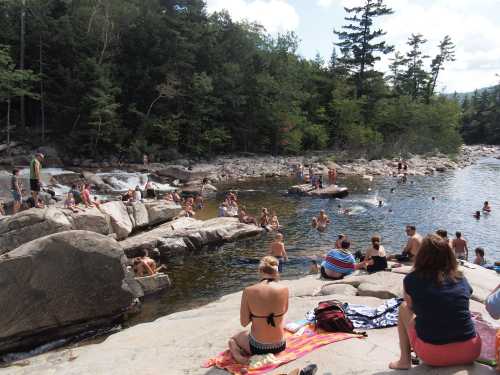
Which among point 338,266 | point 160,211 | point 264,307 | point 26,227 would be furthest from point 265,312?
point 160,211

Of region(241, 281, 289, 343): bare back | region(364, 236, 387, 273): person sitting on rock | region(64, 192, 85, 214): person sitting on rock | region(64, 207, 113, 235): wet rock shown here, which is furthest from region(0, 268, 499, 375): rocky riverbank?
region(64, 192, 85, 214): person sitting on rock

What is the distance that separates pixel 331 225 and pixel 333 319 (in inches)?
637

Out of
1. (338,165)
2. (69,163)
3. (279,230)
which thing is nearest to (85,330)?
(279,230)

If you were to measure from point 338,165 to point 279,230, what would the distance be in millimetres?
27567

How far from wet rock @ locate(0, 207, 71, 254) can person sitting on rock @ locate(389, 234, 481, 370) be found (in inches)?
523

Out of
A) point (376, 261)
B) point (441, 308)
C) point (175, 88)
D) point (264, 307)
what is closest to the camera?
point (441, 308)

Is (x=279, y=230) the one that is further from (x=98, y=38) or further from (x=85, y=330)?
(x=98, y=38)

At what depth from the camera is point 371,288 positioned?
8.95 metres

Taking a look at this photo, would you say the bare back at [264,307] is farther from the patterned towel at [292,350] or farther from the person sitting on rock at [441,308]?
the person sitting on rock at [441,308]

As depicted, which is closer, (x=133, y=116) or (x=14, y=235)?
(x=14, y=235)

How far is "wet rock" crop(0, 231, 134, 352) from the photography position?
984 cm

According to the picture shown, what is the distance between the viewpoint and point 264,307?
5305 mm

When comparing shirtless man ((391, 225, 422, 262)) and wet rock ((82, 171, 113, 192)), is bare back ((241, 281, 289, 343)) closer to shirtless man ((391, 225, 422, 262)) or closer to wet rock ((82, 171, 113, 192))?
shirtless man ((391, 225, 422, 262))

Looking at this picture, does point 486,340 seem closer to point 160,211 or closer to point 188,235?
point 188,235
